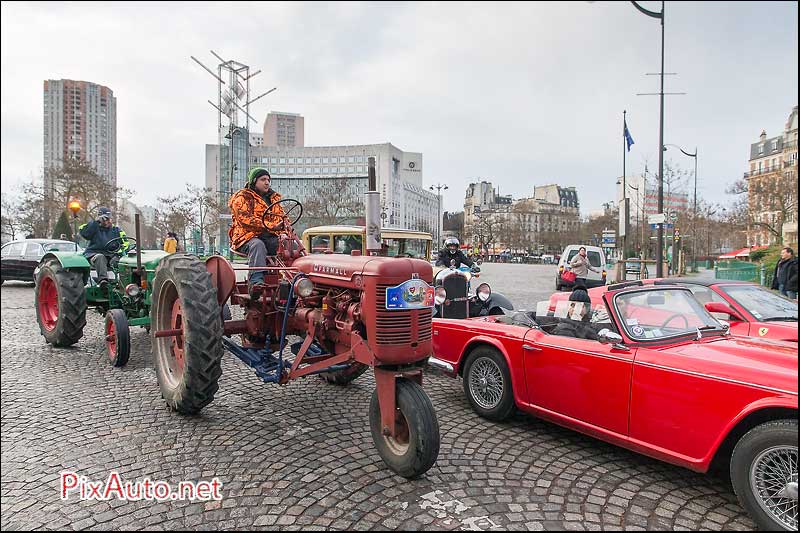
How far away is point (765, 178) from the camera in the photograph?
24938 mm

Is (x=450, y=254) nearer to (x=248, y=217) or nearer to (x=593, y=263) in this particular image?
(x=248, y=217)

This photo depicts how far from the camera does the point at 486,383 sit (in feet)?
15.3

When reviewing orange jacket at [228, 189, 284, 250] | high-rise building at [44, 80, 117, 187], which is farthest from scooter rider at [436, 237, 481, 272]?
high-rise building at [44, 80, 117, 187]

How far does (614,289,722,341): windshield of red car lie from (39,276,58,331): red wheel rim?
790cm

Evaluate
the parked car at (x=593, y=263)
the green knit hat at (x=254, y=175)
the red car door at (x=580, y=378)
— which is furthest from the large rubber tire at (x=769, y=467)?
the parked car at (x=593, y=263)

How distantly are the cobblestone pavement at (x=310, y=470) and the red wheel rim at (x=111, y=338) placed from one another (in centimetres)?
117

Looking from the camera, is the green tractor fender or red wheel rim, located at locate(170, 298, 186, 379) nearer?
red wheel rim, located at locate(170, 298, 186, 379)

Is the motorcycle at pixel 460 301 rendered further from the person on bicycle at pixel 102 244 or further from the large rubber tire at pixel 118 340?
the person on bicycle at pixel 102 244

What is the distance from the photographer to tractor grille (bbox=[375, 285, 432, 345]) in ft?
11.2

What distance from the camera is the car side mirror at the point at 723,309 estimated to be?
627 centimetres

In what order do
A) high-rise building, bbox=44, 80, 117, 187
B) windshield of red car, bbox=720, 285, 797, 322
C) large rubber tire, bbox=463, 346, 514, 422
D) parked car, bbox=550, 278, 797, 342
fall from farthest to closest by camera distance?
windshield of red car, bbox=720, 285, 797, 322, parked car, bbox=550, 278, 797, 342, large rubber tire, bbox=463, 346, 514, 422, high-rise building, bbox=44, 80, 117, 187

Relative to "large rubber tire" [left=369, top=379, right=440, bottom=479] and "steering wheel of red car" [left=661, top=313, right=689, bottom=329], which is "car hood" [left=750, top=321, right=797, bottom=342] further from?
"large rubber tire" [left=369, top=379, right=440, bottom=479]

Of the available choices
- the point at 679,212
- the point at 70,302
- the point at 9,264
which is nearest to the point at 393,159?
the point at 679,212

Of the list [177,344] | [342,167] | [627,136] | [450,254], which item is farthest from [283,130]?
[177,344]
